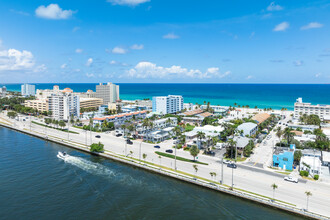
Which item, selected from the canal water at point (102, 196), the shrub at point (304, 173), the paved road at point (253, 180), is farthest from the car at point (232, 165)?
the shrub at point (304, 173)

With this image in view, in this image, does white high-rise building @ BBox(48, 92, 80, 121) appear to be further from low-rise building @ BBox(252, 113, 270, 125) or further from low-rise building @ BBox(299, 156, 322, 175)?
low-rise building @ BBox(299, 156, 322, 175)

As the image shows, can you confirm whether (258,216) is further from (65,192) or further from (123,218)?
(65,192)

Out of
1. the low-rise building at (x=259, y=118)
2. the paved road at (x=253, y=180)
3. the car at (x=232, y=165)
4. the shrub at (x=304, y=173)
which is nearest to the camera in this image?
the paved road at (x=253, y=180)

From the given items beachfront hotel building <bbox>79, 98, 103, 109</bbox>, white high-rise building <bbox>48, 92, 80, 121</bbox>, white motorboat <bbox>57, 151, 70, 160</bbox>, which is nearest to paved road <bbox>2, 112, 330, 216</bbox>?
white motorboat <bbox>57, 151, 70, 160</bbox>

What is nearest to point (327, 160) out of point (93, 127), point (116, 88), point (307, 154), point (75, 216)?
point (307, 154)

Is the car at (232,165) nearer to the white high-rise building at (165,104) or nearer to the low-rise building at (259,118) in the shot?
the low-rise building at (259,118)

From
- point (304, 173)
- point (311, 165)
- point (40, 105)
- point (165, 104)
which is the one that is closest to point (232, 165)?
point (304, 173)

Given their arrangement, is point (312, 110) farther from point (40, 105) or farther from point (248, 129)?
point (40, 105)

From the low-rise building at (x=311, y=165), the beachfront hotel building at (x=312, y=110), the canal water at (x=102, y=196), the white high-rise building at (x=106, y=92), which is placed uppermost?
the white high-rise building at (x=106, y=92)
